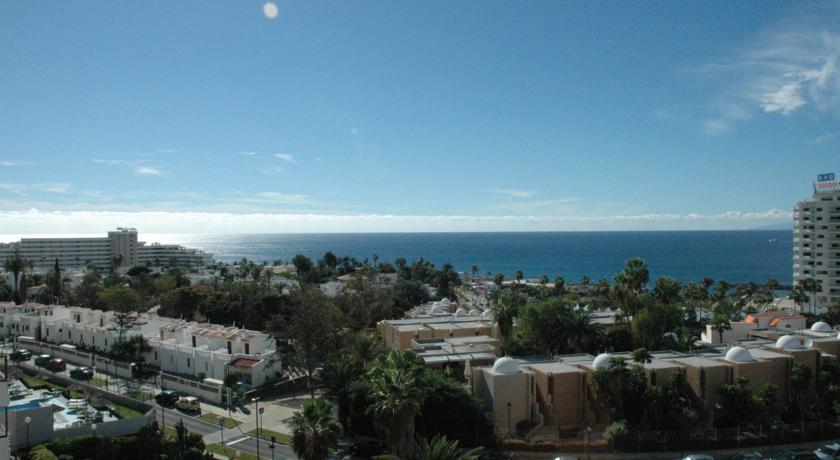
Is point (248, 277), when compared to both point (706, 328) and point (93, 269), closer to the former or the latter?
point (93, 269)

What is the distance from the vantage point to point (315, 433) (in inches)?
1065

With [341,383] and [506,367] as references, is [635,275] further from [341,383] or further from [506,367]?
[341,383]

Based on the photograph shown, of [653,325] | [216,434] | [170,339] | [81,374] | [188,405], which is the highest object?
[653,325]

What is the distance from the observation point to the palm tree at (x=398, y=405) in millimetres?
27375

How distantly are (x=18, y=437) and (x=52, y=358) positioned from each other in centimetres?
3304

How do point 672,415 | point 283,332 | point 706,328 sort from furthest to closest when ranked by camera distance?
1. point 706,328
2. point 283,332
3. point 672,415

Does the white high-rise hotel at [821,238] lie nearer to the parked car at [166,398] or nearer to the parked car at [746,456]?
the parked car at [746,456]

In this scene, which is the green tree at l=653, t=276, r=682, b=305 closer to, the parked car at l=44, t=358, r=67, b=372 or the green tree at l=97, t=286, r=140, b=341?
the parked car at l=44, t=358, r=67, b=372

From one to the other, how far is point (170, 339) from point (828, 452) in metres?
53.6

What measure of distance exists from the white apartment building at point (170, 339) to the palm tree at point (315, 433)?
853 inches

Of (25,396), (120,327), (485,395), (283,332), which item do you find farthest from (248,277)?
(485,395)

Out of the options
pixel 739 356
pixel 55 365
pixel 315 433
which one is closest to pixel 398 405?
pixel 315 433

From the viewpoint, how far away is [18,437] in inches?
1204

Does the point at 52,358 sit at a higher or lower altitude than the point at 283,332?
lower
